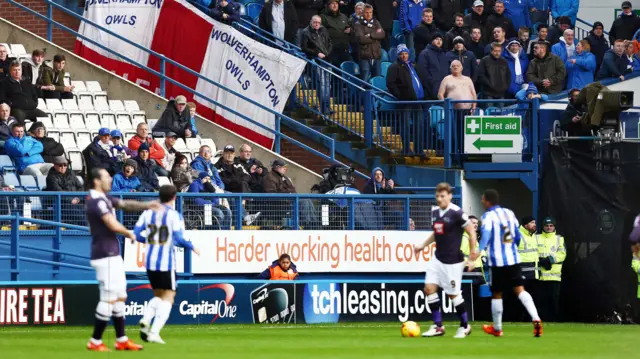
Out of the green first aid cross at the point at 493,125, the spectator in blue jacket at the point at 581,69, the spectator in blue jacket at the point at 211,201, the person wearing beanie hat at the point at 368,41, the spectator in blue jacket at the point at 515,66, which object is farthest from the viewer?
the spectator in blue jacket at the point at 581,69

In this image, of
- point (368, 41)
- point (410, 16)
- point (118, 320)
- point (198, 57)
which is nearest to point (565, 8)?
point (410, 16)

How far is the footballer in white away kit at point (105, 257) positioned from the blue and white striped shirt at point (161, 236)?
0.67 meters

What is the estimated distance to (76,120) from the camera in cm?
2366

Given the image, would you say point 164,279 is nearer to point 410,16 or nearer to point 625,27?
point 410,16

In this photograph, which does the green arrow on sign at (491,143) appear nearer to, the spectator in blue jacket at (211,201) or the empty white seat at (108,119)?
the spectator in blue jacket at (211,201)

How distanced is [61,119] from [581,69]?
407 inches

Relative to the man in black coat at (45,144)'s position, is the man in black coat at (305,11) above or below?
above

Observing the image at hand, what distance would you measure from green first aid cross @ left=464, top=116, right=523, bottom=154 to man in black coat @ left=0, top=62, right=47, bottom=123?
760 cm

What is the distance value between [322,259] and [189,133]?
12.3 feet

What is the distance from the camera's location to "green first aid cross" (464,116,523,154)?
898 inches

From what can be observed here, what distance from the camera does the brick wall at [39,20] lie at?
26875 millimetres

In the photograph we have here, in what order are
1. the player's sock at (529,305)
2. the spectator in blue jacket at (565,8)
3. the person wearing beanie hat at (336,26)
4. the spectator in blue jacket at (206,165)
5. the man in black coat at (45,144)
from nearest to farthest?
1. the player's sock at (529,305)
2. the man in black coat at (45,144)
3. the spectator in blue jacket at (206,165)
4. the person wearing beanie hat at (336,26)
5. the spectator in blue jacket at (565,8)

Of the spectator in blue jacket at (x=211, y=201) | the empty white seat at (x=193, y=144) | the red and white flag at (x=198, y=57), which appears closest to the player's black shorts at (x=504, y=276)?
the spectator in blue jacket at (x=211, y=201)

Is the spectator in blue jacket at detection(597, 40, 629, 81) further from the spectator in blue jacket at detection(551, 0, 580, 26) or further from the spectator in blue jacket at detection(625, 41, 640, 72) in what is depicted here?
the spectator in blue jacket at detection(551, 0, 580, 26)
